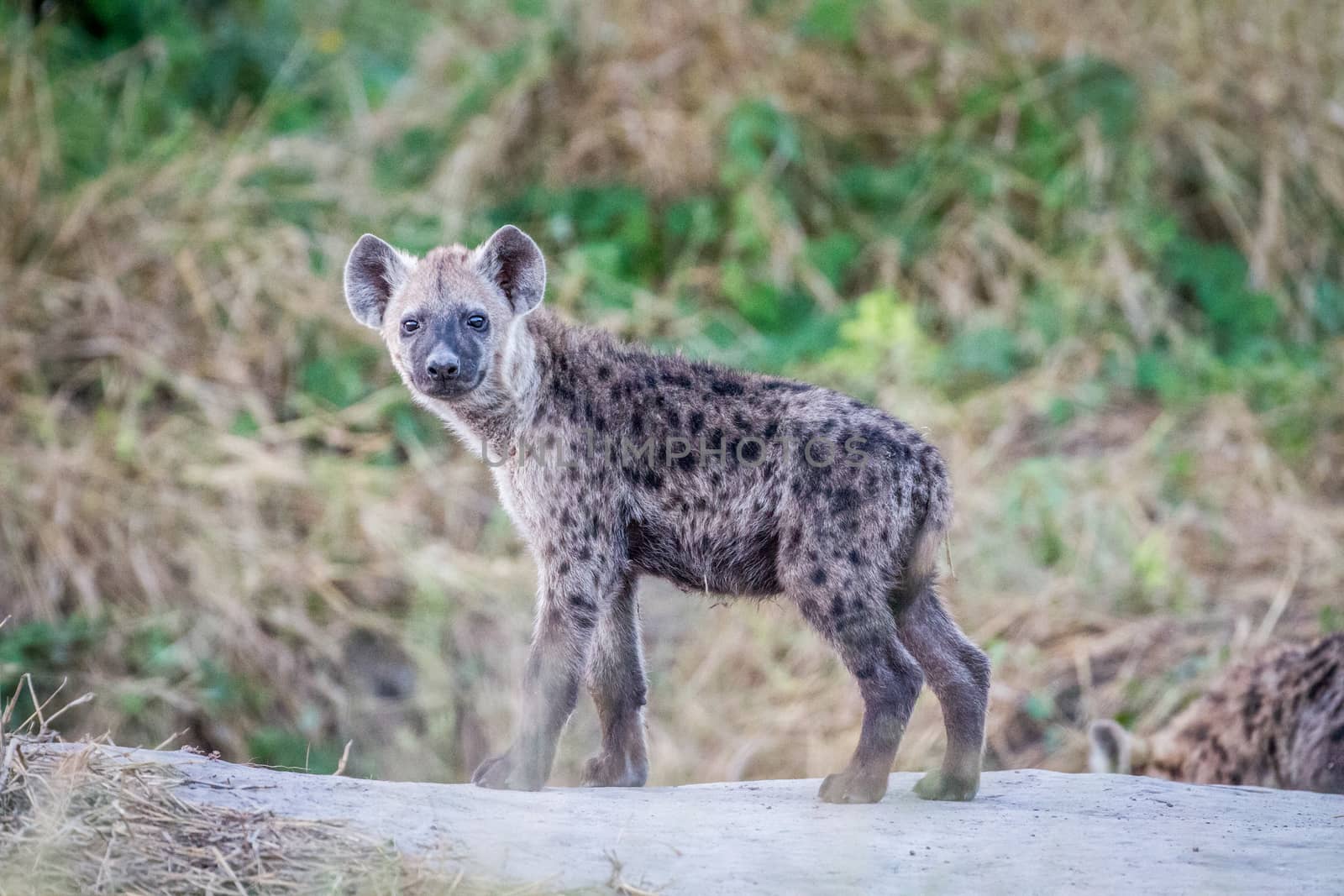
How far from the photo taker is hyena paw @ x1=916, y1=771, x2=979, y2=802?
13.1 ft

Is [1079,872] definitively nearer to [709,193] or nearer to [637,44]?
[709,193]

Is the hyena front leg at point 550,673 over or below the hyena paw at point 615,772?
over

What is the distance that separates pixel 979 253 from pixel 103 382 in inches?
A: 175

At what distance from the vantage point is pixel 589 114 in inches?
348

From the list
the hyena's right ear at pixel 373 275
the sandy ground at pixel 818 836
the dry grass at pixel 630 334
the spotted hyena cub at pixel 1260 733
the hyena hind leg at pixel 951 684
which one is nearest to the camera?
the sandy ground at pixel 818 836

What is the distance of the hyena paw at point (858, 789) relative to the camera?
3.88m

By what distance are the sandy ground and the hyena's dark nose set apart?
3.46 ft

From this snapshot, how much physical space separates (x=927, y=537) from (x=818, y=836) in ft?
3.04

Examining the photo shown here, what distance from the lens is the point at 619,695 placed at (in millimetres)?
4285

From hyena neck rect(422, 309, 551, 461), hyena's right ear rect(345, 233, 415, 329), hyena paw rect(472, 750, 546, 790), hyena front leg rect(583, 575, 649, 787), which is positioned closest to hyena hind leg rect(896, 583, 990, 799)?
hyena front leg rect(583, 575, 649, 787)

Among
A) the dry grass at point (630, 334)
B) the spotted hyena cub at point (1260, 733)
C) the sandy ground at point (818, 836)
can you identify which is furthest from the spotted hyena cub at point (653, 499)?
the dry grass at point (630, 334)

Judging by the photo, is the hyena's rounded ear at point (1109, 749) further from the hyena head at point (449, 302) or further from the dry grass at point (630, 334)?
the hyena head at point (449, 302)

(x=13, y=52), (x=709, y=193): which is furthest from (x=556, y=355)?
(x=13, y=52)

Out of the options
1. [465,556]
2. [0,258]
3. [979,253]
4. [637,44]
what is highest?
[637,44]
